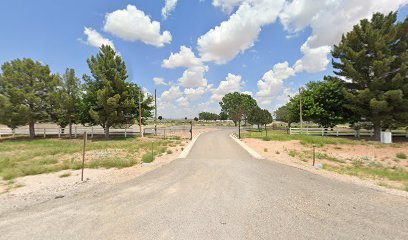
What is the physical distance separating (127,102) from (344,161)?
24166 millimetres

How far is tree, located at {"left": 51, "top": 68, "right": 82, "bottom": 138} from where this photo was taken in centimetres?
2631

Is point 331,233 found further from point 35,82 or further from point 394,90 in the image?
point 35,82

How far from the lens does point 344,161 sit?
13.2 meters

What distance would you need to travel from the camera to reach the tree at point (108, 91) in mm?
25359

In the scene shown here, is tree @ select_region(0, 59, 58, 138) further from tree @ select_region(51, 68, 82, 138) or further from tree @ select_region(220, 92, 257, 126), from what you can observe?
tree @ select_region(220, 92, 257, 126)

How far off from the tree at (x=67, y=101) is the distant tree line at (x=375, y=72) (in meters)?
36.8

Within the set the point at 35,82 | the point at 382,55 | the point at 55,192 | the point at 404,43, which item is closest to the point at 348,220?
the point at 55,192

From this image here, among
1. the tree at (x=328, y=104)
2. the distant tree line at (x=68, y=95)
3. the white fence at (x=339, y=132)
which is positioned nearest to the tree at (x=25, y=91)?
the distant tree line at (x=68, y=95)

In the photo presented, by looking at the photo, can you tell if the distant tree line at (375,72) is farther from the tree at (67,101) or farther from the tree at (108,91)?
the tree at (67,101)

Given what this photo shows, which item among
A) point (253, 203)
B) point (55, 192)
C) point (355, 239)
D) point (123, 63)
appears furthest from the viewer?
point (123, 63)

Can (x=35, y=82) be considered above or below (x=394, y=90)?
above

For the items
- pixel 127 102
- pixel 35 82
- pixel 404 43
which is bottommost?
pixel 127 102

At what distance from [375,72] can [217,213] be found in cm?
2932

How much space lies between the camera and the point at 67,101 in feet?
86.5
